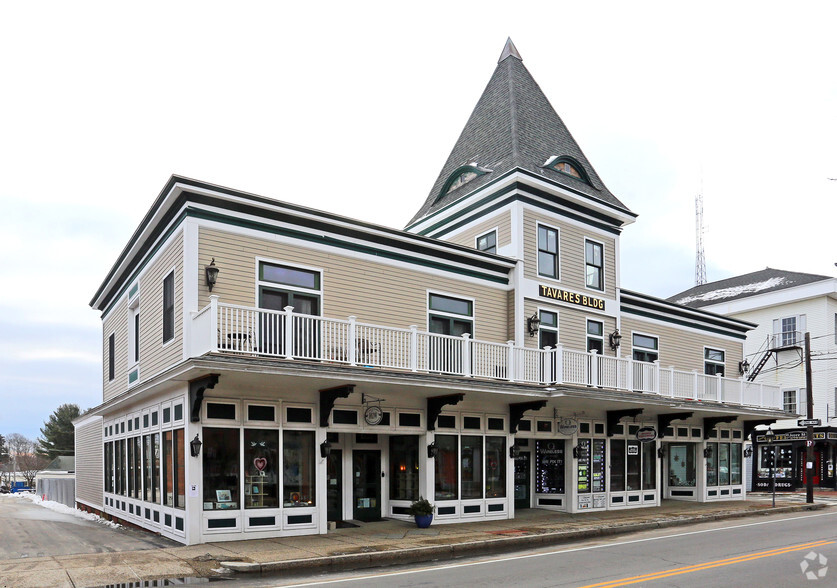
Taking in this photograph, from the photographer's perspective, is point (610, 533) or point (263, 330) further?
point (610, 533)

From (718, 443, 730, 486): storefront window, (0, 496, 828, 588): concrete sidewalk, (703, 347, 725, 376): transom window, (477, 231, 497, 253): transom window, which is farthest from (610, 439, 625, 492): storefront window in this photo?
(703, 347, 725, 376): transom window

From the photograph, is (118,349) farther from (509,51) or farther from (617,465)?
(509,51)

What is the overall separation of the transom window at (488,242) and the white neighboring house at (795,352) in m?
20.6

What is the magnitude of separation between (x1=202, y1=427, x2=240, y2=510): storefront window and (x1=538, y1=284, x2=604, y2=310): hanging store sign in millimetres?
10811

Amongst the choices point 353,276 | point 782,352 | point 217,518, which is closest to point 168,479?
point 217,518

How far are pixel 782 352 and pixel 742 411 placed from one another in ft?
55.0

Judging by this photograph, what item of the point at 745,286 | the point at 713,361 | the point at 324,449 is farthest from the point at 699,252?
the point at 324,449

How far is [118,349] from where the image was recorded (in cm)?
2291

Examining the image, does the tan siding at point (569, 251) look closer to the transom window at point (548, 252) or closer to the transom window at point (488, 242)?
the transom window at point (548, 252)

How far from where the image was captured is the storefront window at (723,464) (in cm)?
2786

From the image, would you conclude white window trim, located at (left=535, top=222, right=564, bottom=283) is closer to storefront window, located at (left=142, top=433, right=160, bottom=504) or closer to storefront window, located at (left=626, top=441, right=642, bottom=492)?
storefront window, located at (left=626, top=441, right=642, bottom=492)

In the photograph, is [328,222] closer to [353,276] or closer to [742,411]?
[353,276]

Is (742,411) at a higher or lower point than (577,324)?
lower

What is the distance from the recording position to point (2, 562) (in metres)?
12.4
